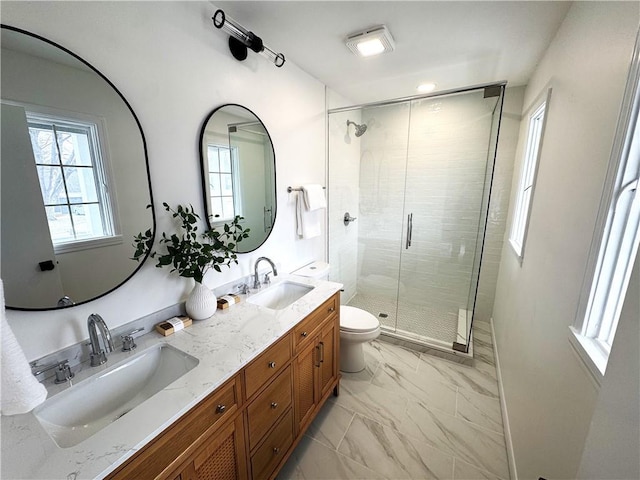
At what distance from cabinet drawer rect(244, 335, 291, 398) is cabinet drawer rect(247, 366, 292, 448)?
6 cm

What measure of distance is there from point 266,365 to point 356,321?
1.12 m

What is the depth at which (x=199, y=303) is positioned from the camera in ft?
4.39

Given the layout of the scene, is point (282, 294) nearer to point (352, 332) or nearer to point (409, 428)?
point (352, 332)

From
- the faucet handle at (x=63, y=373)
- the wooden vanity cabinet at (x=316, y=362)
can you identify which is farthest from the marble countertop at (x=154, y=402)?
the wooden vanity cabinet at (x=316, y=362)

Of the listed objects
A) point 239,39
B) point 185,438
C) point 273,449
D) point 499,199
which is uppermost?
point 239,39

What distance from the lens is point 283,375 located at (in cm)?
133

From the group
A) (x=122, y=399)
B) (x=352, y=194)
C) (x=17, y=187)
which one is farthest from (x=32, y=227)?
(x=352, y=194)

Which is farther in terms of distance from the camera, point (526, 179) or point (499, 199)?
point (499, 199)

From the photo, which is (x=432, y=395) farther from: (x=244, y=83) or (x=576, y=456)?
(x=244, y=83)

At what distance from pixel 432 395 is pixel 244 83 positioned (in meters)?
2.58

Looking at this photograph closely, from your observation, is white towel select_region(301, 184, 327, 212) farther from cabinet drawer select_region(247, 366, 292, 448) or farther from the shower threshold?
the shower threshold

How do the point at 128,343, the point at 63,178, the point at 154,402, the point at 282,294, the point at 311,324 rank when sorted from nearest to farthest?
the point at 154,402
the point at 63,178
the point at 128,343
the point at 311,324
the point at 282,294

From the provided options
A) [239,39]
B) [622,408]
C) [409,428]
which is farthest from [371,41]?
[409,428]

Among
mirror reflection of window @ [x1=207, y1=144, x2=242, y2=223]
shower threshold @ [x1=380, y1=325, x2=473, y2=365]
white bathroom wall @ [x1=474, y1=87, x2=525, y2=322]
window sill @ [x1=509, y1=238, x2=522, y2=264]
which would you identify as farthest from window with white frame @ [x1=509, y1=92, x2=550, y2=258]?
mirror reflection of window @ [x1=207, y1=144, x2=242, y2=223]
